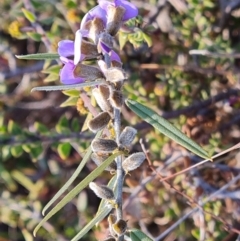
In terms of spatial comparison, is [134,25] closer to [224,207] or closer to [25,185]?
[224,207]

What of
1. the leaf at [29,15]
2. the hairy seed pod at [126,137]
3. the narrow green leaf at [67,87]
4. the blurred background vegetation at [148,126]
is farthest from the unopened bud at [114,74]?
the leaf at [29,15]

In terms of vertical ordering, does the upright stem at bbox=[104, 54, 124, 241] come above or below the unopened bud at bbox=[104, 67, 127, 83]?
below

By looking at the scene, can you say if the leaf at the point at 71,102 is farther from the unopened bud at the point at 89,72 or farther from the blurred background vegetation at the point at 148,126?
the unopened bud at the point at 89,72

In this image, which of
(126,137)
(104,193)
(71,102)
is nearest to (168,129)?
(126,137)

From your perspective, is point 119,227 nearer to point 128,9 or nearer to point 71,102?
point 128,9

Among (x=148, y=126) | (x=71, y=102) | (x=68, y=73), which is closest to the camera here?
(x=68, y=73)

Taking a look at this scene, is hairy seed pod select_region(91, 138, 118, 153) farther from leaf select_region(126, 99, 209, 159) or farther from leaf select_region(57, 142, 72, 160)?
leaf select_region(57, 142, 72, 160)

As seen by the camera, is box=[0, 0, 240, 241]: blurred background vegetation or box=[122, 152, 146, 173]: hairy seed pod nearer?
box=[122, 152, 146, 173]: hairy seed pod

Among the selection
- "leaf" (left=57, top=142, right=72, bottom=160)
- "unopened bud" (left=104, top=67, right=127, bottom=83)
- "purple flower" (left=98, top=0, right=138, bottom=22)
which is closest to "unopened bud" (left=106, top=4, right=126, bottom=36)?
"purple flower" (left=98, top=0, right=138, bottom=22)

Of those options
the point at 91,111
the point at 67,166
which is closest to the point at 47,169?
the point at 67,166
